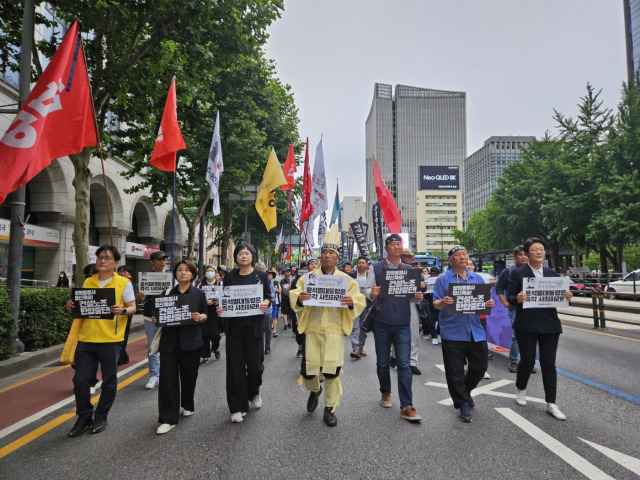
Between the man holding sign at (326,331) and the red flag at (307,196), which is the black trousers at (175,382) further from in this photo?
the red flag at (307,196)

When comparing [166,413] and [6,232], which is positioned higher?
[6,232]

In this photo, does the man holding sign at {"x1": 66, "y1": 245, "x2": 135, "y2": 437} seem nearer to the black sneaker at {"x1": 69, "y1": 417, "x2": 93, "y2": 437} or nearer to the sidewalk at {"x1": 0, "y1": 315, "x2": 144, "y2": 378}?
the black sneaker at {"x1": 69, "y1": 417, "x2": 93, "y2": 437}

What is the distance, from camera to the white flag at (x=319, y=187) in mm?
16266

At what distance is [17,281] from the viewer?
7367 mm

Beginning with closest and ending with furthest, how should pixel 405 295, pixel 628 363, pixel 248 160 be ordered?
pixel 405 295 < pixel 628 363 < pixel 248 160

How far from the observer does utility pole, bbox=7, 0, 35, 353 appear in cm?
729

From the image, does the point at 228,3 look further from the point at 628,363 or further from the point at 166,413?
the point at 628,363

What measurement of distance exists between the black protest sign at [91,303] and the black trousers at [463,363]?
3.51 metres

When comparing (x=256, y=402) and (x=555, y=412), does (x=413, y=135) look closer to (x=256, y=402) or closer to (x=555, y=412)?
(x=555, y=412)

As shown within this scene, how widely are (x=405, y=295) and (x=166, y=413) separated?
2.76 meters

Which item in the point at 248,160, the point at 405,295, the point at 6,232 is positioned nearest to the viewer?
the point at 405,295

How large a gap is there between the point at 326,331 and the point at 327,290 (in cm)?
43

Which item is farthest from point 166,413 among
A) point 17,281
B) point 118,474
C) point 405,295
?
point 17,281

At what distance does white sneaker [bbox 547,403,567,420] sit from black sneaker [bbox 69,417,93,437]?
466 centimetres
